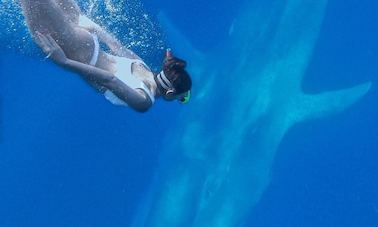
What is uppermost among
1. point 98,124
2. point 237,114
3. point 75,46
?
Answer: point 75,46

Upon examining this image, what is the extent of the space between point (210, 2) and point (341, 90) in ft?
3.10

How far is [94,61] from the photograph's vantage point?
2.11 meters

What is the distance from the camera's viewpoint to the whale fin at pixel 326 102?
274 centimetres

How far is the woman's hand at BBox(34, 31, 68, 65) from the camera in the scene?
1.87 m

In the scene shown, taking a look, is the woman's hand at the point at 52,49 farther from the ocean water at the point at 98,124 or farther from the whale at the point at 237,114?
the whale at the point at 237,114

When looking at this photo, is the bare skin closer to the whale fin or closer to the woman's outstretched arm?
the woman's outstretched arm

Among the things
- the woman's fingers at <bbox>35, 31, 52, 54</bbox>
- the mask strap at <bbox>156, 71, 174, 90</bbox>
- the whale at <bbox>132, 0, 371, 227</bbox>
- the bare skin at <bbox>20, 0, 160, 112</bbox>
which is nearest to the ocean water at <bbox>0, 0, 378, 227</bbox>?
the whale at <bbox>132, 0, 371, 227</bbox>

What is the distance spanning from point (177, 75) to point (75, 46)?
46 cm

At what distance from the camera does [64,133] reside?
2926 mm

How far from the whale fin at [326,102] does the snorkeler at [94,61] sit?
97 centimetres

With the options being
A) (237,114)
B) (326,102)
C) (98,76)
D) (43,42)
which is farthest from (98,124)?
(326,102)

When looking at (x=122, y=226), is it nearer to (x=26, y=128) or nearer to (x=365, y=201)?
(x=26, y=128)

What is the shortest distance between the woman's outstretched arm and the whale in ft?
2.93

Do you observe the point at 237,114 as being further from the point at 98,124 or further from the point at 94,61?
the point at 94,61
